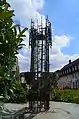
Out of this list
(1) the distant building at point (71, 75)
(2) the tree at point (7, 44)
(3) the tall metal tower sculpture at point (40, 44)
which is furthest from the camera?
(1) the distant building at point (71, 75)

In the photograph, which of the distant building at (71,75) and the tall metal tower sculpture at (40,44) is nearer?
the tall metal tower sculpture at (40,44)

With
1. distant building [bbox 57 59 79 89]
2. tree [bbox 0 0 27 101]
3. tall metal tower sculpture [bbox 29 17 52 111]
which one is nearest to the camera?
tree [bbox 0 0 27 101]

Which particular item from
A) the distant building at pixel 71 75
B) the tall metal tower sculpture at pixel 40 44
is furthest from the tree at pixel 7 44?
the distant building at pixel 71 75

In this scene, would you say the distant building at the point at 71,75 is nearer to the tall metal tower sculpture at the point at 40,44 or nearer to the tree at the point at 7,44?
the tall metal tower sculpture at the point at 40,44

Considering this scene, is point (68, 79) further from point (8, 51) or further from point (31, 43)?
point (8, 51)

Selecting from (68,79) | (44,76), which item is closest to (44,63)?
(44,76)

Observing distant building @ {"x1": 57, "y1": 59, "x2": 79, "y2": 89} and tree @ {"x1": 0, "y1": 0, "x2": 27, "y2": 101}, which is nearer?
tree @ {"x1": 0, "y1": 0, "x2": 27, "y2": 101}

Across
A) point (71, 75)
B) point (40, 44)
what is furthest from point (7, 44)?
point (71, 75)

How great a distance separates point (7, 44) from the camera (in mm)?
3574

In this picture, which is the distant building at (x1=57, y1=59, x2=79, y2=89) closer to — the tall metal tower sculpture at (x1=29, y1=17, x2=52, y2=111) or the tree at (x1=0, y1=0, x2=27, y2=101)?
the tall metal tower sculpture at (x1=29, y1=17, x2=52, y2=111)

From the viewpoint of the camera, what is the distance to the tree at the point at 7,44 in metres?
3.50

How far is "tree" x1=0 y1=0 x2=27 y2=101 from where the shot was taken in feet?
11.5

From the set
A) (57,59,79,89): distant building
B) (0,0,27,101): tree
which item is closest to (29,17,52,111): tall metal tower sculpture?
(0,0,27,101): tree

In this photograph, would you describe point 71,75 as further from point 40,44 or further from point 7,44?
point 7,44
